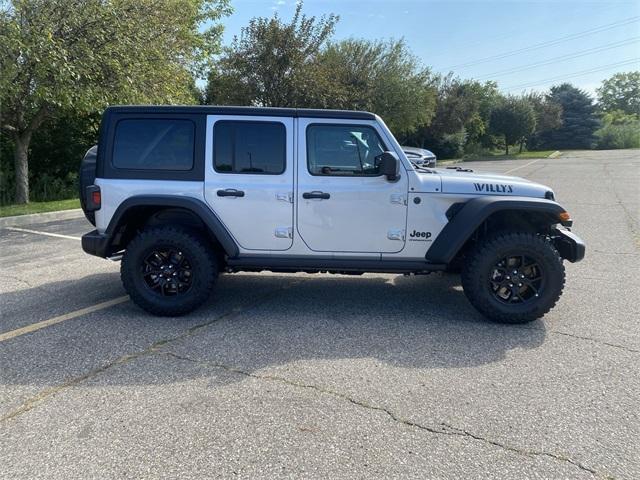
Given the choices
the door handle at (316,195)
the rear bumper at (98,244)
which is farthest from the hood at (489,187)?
the rear bumper at (98,244)

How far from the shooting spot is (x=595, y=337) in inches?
159

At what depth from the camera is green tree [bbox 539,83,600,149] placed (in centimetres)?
5709

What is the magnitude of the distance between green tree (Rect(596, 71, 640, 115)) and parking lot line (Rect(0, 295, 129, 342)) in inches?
4305

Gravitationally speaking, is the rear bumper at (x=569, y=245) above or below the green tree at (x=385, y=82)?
below

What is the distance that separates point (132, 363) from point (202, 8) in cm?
1919

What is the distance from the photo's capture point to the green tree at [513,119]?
43.1 meters

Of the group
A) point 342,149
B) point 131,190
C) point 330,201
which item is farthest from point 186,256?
point 342,149

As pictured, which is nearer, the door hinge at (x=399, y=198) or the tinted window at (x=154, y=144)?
the door hinge at (x=399, y=198)

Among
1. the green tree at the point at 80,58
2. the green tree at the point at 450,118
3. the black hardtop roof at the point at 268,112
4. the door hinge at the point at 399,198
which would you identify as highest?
the green tree at the point at 450,118

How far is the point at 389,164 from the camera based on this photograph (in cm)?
417

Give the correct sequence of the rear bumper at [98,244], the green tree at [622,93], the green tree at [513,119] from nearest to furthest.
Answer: the rear bumper at [98,244] < the green tree at [513,119] < the green tree at [622,93]

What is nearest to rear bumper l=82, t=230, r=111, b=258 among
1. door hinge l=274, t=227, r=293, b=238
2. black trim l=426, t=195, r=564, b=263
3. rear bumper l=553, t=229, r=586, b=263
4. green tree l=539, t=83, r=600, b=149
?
door hinge l=274, t=227, r=293, b=238

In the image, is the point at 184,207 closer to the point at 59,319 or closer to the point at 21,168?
the point at 59,319

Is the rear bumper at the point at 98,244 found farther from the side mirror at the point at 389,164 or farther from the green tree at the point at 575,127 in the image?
the green tree at the point at 575,127
